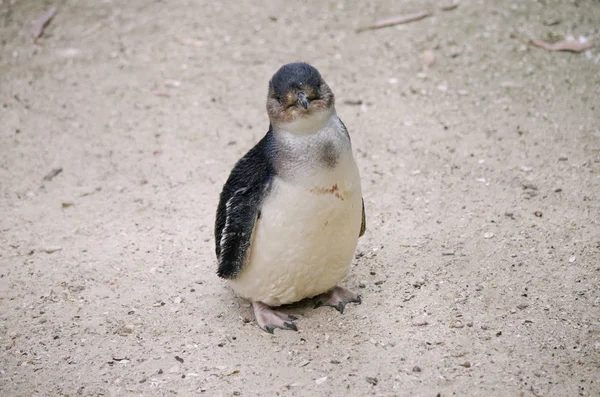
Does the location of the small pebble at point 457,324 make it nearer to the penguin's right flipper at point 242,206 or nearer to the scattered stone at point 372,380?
the scattered stone at point 372,380

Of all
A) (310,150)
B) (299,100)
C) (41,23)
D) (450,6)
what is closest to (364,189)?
(310,150)

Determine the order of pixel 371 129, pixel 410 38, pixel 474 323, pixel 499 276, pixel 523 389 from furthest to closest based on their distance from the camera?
pixel 410 38
pixel 371 129
pixel 499 276
pixel 474 323
pixel 523 389

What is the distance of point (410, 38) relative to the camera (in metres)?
7.46

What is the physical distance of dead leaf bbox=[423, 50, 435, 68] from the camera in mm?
7098

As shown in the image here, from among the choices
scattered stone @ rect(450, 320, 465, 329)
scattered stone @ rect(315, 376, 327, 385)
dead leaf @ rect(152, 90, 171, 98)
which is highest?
scattered stone @ rect(315, 376, 327, 385)

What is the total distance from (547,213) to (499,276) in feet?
2.83

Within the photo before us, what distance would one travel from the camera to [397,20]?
304 inches

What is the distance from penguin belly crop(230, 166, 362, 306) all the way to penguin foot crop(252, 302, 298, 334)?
113 mm

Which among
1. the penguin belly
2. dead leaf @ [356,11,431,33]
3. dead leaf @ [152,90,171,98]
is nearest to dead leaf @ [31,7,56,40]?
dead leaf @ [152,90,171,98]

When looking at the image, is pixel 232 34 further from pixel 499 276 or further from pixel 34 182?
pixel 499 276

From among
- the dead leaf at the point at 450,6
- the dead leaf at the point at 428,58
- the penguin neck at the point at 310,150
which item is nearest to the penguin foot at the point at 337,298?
the penguin neck at the point at 310,150

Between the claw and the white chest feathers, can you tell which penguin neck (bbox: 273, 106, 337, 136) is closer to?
the white chest feathers

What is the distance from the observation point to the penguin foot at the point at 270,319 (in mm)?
4160

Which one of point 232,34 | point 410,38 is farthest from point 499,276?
point 232,34
